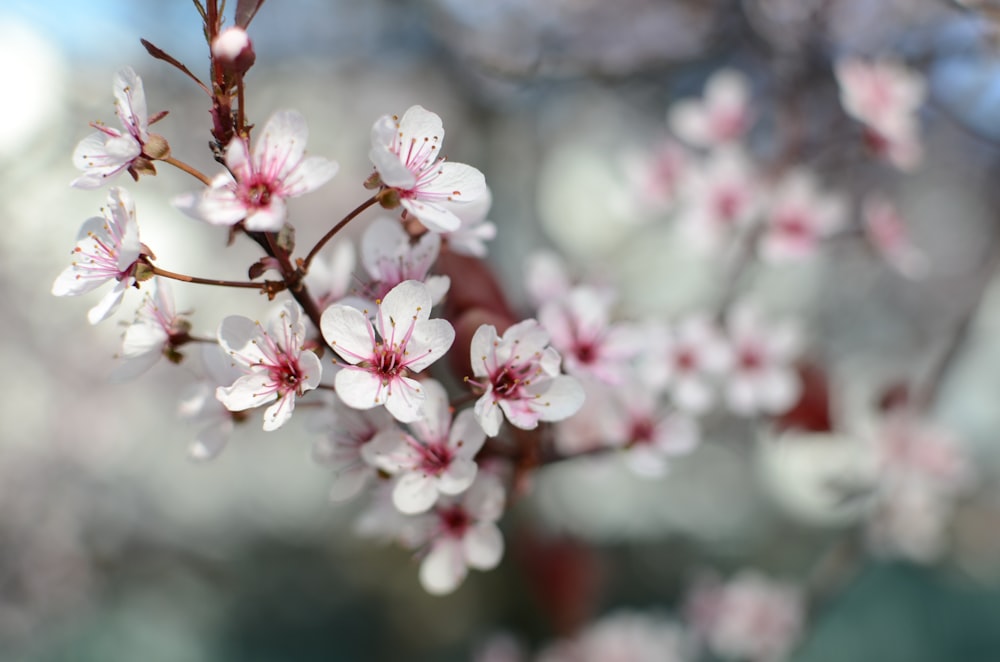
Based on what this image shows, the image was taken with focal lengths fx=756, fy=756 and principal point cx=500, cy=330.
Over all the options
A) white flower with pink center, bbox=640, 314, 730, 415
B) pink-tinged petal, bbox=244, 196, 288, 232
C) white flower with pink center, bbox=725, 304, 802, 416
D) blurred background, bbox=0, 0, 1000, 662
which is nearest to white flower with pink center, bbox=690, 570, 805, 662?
blurred background, bbox=0, 0, 1000, 662

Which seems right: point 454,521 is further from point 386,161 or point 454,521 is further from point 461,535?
point 386,161

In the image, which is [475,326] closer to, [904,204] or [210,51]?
[210,51]

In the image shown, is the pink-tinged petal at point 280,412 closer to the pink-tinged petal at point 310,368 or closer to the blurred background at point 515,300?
the pink-tinged petal at point 310,368

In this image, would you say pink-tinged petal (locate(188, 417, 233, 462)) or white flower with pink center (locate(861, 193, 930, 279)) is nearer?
pink-tinged petal (locate(188, 417, 233, 462))

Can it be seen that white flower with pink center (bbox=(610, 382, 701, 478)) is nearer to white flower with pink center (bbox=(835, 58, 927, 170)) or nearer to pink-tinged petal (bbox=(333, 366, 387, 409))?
pink-tinged petal (bbox=(333, 366, 387, 409))

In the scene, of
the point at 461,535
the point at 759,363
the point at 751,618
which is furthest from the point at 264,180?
the point at 751,618

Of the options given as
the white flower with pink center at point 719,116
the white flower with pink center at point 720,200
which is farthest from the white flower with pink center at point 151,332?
the white flower with pink center at point 719,116
